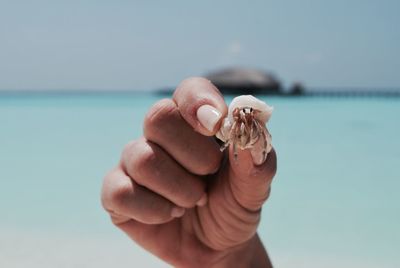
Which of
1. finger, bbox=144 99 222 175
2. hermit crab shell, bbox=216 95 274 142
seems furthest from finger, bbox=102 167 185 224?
hermit crab shell, bbox=216 95 274 142

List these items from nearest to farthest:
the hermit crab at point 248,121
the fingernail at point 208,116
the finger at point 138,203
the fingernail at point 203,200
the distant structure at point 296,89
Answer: the hermit crab at point 248,121 → the fingernail at point 208,116 → the finger at point 138,203 → the fingernail at point 203,200 → the distant structure at point 296,89

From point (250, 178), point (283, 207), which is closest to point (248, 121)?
point (250, 178)

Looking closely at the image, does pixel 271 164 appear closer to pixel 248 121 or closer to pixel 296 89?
pixel 248 121

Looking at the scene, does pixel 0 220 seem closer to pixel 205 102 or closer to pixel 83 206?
pixel 83 206

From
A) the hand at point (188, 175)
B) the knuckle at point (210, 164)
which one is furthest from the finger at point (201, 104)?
the knuckle at point (210, 164)

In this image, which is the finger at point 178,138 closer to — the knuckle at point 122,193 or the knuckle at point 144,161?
the knuckle at point 144,161

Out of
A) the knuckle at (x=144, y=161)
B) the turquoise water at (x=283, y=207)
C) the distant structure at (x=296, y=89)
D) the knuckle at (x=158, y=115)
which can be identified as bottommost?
the knuckle at (x=144, y=161)
